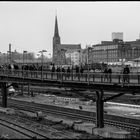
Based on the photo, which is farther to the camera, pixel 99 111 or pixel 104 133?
pixel 99 111

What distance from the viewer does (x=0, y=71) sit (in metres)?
44.0

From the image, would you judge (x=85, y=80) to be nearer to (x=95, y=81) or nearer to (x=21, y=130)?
(x=95, y=81)

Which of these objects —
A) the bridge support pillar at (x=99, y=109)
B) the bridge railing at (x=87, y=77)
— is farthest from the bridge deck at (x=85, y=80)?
the bridge support pillar at (x=99, y=109)

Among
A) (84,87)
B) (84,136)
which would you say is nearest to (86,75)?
(84,87)

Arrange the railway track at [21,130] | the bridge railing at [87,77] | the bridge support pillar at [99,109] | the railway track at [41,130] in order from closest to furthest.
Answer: the bridge railing at [87,77]
the railway track at [41,130]
the railway track at [21,130]
the bridge support pillar at [99,109]

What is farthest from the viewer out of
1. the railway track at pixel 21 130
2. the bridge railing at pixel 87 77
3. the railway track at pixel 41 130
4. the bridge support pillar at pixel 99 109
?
the bridge support pillar at pixel 99 109

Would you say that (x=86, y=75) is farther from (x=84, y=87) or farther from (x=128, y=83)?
(x=128, y=83)

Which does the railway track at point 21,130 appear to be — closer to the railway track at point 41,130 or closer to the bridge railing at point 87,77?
the railway track at point 41,130

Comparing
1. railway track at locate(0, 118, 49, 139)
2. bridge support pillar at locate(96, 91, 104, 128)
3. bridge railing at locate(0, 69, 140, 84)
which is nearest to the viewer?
bridge railing at locate(0, 69, 140, 84)

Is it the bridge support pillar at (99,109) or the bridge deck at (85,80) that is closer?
the bridge deck at (85,80)

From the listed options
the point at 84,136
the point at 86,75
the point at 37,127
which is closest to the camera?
the point at 84,136

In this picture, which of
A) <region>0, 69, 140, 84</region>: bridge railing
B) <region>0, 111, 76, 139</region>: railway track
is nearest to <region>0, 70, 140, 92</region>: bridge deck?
<region>0, 69, 140, 84</region>: bridge railing

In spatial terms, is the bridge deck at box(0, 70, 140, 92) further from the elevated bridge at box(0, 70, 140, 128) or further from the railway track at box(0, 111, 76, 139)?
the railway track at box(0, 111, 76, 139)

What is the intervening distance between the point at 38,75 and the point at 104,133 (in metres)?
11.8
